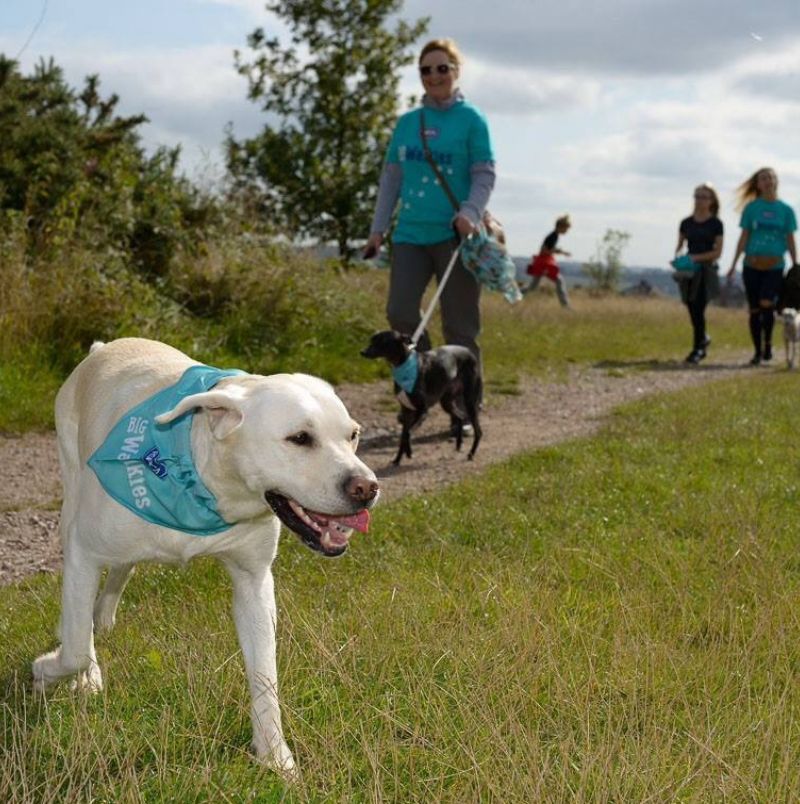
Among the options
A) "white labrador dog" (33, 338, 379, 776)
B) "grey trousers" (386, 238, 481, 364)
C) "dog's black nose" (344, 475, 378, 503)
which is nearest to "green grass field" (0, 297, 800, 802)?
"white labrador dog" (33, 338, 379, 776)

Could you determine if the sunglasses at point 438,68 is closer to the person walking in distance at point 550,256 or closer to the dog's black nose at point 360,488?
the dog's black nose at point 360,488

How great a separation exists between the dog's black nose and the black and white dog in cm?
514

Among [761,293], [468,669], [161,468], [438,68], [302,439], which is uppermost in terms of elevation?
[438,68]

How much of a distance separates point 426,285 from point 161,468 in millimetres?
6020

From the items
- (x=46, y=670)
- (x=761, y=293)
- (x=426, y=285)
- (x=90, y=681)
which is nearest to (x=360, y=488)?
(x=90, y=681)

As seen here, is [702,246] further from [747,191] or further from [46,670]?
[46,670]

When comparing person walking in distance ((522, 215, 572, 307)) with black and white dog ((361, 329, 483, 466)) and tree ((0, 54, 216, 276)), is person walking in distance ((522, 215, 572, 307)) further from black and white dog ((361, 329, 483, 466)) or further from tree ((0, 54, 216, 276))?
Result: black and white dog ((361, 329, 483, 466))

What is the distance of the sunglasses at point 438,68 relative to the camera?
8961mm

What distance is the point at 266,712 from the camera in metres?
3.60

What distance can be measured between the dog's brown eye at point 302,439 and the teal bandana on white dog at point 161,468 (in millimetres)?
395

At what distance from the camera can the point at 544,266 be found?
26.5 meters

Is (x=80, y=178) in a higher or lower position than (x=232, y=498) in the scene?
higher

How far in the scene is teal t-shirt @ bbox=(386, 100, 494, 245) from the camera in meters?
9.17

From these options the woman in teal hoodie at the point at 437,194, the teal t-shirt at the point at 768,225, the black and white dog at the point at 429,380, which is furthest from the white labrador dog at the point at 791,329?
the black and white dog at the point at 429,380
